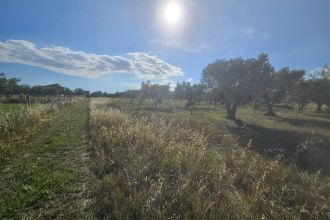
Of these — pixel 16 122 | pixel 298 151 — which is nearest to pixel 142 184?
pixel 298 151

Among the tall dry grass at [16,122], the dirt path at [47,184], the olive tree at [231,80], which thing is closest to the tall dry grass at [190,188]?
the dirt path at [47,184]

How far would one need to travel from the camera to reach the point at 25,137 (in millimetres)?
12969

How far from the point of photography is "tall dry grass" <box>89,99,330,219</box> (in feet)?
17.2

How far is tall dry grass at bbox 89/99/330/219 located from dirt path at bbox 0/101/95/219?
43 centimetres

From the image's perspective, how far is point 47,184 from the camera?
6719 millimetres

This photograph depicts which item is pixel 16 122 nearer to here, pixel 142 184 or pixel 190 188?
pixel 142 184

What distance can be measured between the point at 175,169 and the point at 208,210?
7.09 ft

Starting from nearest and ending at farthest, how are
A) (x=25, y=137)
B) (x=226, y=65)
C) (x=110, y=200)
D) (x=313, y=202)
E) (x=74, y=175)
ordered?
(x=110, y=200)
(x=313, y=202)
(x=74, y=175)
(x=25, y=137)
(x=226, y=65)

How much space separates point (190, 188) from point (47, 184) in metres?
3.44

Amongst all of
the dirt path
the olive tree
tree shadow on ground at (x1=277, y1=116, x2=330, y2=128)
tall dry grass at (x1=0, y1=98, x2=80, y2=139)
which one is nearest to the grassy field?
the dirt path

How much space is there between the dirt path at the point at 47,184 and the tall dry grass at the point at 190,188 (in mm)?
430

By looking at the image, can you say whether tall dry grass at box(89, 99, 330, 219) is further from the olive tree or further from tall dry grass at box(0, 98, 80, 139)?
the olive tree

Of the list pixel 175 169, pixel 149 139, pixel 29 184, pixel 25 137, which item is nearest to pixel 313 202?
pixel 175 169

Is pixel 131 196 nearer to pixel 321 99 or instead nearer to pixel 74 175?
pixel 74 175
